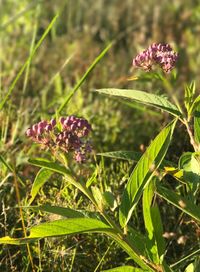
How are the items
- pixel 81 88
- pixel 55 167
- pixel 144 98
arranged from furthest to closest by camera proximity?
pixel 81 88 → pixel 144 98 → pixel 55 167

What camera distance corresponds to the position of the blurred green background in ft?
7.34

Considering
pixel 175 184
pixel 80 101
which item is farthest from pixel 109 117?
pixel 175 184

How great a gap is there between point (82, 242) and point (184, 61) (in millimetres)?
3266

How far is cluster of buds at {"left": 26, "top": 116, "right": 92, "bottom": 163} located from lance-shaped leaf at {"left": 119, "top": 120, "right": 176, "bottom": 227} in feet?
0.46

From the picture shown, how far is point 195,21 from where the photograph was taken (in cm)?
618

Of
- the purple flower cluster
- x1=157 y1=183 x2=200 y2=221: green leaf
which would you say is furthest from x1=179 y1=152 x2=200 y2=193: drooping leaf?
the purple flower cluster

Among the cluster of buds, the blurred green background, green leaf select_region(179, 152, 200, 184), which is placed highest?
the cluster of buds

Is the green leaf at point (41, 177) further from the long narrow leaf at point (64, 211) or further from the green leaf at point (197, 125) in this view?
the green leaf at point (197, 125)

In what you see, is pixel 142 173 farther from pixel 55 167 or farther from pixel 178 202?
pixel 55 167

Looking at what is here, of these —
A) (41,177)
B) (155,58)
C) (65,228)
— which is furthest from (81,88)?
(65,228)

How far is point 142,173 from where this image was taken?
167 cm

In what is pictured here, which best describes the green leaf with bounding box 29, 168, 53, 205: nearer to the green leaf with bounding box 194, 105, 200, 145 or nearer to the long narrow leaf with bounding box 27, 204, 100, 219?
the long narrow leaf with bounding box 27, 204, 100, 219

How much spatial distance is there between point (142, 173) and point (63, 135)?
23cm

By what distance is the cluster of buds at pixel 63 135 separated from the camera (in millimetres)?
1587
